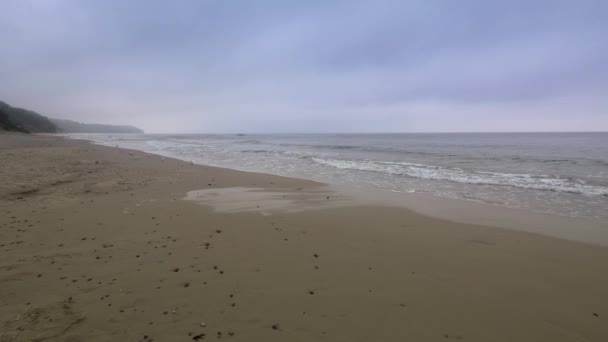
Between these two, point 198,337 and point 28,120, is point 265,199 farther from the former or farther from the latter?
point 28,120

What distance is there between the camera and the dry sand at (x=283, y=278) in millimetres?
2979

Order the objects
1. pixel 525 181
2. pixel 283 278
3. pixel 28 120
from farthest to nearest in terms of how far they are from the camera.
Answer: pixel 28 120 < pixel 525 181 < pixel 283 278

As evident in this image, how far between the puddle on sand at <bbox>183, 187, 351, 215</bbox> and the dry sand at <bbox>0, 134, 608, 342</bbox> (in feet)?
2.52

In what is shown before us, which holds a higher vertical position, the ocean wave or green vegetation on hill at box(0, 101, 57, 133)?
green vegetation on hill at box(0, 101, 57, 133)

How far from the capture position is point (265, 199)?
915 cm

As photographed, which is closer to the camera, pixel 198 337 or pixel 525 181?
pixel 198 337

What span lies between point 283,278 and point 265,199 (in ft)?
17.3

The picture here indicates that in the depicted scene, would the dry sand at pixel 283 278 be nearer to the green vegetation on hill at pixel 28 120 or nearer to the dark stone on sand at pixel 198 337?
the dark stone on sand at pixel 198 337

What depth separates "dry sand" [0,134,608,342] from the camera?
2.98 meters

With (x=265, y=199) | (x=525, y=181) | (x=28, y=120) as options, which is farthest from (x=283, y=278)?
(x=28, y=120)

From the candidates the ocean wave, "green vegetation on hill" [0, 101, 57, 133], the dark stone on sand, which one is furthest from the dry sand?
"green vegetation on hill" [0, 101, 57, 133]

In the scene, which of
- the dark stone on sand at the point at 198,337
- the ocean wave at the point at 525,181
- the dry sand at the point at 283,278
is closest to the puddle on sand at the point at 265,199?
the dry sand at the point at 283,278

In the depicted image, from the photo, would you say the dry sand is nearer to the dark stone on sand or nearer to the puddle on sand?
the dark stone on sand

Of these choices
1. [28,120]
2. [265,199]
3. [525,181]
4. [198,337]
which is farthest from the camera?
[28,120]
